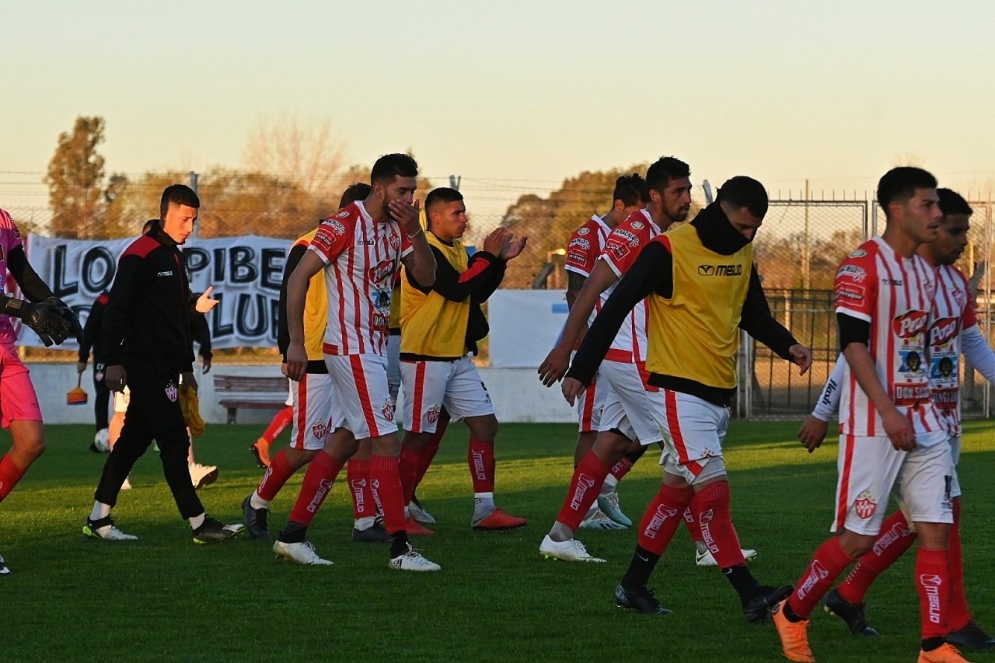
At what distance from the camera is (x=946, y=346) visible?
5816mm

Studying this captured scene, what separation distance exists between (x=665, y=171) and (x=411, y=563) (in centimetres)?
253

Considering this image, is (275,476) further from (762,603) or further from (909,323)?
(909,323)

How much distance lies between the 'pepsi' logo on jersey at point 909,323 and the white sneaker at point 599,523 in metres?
4.60

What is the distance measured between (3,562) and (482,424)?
3.37 metres

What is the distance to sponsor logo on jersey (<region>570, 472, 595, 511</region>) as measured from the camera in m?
8.55

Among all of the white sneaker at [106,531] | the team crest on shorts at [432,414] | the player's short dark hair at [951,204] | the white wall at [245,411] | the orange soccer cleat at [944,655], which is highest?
the player's short dark hair at [951,204]

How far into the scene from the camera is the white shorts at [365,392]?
26.6 feet

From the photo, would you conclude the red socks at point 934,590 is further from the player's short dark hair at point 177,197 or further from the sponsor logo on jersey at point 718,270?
the player's short dark hair at point 177,197

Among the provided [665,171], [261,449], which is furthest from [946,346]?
[261,449]

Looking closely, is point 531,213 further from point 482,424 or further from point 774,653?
point 774,653

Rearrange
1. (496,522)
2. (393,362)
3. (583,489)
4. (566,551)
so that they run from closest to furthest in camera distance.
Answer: (566,551)
(583,489)
(496,522)
(393,362)

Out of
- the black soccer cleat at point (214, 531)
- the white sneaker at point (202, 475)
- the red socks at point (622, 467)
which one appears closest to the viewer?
the black soccer cleat at point (214, 531)

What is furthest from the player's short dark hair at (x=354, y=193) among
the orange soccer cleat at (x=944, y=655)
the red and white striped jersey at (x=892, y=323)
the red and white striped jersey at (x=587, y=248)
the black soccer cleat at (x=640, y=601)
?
the orange soccer cleat at (x=944, y=655)

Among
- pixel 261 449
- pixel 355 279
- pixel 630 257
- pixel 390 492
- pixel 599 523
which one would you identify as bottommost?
pixel 261 449
